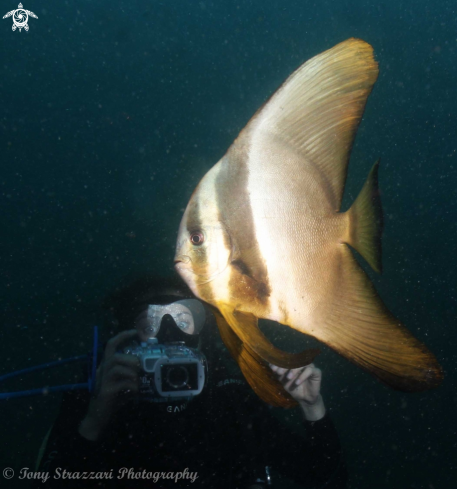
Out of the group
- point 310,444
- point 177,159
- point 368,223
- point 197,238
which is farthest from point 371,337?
point 177,159

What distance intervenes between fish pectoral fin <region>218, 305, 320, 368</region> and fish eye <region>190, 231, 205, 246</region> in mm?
171

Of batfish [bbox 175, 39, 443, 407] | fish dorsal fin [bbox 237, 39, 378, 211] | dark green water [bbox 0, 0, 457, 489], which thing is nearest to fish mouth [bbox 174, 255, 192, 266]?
batfish [bbox 175, 39, 443, 407]

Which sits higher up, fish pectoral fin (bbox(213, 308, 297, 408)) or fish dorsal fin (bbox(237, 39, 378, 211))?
fish dorsal fin (bbox(237, 39, 378, 211))

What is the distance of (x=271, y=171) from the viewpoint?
2.56ft

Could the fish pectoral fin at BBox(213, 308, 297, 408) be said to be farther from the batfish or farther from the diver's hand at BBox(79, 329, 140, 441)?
the diver's hand at BBox(79, 329, 140, 441)

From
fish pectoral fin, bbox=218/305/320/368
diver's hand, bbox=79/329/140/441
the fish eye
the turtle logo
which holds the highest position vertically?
the turtle logo

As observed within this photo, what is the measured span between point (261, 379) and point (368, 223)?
0.46m

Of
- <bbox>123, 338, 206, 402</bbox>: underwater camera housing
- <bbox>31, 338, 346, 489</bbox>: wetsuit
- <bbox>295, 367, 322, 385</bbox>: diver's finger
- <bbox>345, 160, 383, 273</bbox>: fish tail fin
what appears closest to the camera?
<bbox>345, 160, 383, 273</bbox>: fish tail fin

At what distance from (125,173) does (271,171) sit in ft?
77.9

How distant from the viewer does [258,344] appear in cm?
69

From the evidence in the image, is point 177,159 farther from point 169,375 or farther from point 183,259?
point 183,259

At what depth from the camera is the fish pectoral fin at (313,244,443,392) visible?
0.72 m

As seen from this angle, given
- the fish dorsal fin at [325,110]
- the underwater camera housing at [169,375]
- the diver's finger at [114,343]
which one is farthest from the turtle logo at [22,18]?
the fish dorsal fin at [325,110]

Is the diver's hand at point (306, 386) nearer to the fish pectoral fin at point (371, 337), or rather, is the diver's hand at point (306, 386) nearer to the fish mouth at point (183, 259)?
the fish pectoral fin at point (371, 337)
